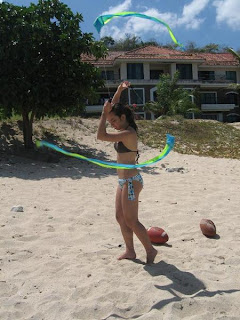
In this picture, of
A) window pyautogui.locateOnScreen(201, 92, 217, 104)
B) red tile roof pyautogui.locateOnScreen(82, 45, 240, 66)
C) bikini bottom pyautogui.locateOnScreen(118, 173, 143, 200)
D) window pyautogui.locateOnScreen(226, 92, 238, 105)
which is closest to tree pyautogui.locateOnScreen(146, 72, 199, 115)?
red tile roof pyautogui.locateOnScreen(82, 45, 240, 66)

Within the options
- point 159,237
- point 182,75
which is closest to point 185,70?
point 182,75

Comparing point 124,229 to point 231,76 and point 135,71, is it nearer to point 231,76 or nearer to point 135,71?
point 135,71

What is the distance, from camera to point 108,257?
13.9 ft

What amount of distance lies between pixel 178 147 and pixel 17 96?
6673 mm

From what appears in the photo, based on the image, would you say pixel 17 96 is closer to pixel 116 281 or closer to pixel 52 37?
pixel 52 37

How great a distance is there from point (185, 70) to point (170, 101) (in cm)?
1251

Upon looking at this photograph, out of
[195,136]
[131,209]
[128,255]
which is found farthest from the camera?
[195,136]

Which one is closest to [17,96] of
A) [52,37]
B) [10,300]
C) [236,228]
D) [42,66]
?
[42,66]

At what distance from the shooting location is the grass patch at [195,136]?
1503 cm

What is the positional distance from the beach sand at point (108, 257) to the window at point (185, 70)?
32.3 meters

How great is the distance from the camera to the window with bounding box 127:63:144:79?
123 feet

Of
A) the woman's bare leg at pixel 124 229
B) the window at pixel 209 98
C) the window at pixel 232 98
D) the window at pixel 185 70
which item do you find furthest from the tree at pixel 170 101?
the woman's bare leg at pixel 124 229

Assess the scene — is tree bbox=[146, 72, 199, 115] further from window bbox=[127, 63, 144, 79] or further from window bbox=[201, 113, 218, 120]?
window bbox=[201, 113, 218, 120]

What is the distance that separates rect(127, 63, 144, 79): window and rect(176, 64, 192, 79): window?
405 cm
